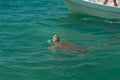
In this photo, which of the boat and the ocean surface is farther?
the boat

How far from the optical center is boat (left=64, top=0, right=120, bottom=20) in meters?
20.6

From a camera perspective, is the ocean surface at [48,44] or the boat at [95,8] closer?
the ocean surface at [48,44]

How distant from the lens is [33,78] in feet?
42.1

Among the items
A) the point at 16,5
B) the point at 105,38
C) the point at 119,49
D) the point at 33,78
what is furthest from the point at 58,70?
the point at 16,5

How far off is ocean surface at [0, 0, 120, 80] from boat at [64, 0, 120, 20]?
0.30 meters

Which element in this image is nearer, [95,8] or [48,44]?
[48,44]

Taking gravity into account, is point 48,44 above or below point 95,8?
below

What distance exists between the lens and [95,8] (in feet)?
68.5

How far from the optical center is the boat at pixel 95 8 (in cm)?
2059

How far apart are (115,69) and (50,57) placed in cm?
268

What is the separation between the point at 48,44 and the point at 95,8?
18.1ft

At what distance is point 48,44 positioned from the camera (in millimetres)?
16375

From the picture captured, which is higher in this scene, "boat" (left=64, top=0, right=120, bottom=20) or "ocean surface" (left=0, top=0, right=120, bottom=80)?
"boat" (left=64, top=0, right=120, bottom=20)

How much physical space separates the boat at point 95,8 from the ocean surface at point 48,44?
30 centimetres
